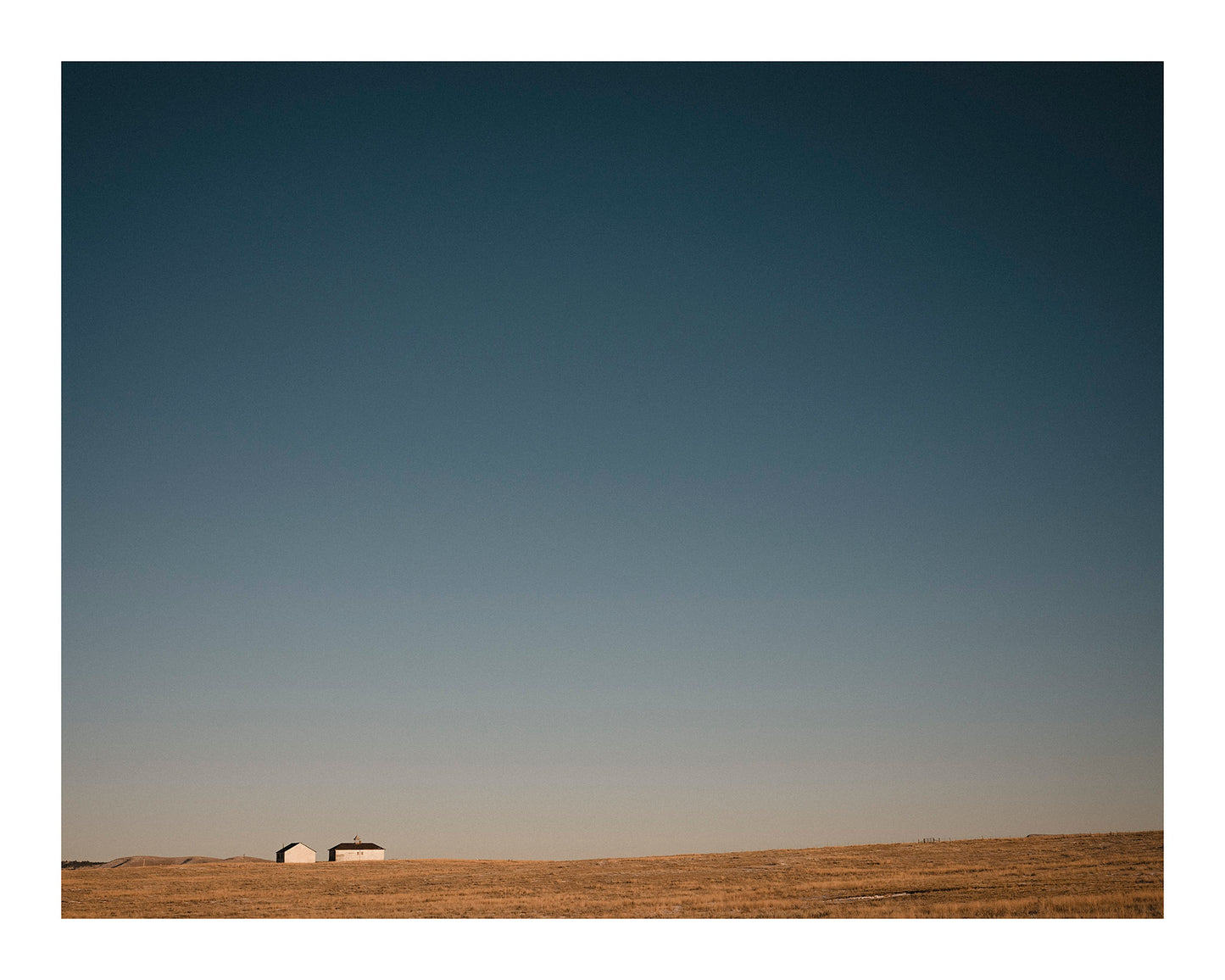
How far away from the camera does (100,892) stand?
131 ft

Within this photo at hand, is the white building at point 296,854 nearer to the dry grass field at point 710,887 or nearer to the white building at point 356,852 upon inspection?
the white building at point 356,852

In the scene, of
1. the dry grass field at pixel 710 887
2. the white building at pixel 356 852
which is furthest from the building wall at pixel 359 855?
the dry grass field at pixel 710 887

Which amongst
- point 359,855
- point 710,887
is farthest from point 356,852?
point 710,887

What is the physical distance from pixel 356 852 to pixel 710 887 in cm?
5902

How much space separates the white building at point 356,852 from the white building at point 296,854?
3.33 meters

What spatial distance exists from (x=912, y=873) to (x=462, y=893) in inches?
601

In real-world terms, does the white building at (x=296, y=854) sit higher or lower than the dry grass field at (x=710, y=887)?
lower

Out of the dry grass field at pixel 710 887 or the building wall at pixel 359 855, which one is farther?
the building wall at pixel 359 855

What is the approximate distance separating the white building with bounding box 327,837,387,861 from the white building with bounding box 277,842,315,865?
3.33m

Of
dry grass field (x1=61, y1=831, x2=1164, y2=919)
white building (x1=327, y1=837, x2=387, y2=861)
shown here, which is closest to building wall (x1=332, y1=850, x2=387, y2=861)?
white building (x1=327, y1=837, x2=387, y2=861)

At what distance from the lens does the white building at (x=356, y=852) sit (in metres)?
85.2
